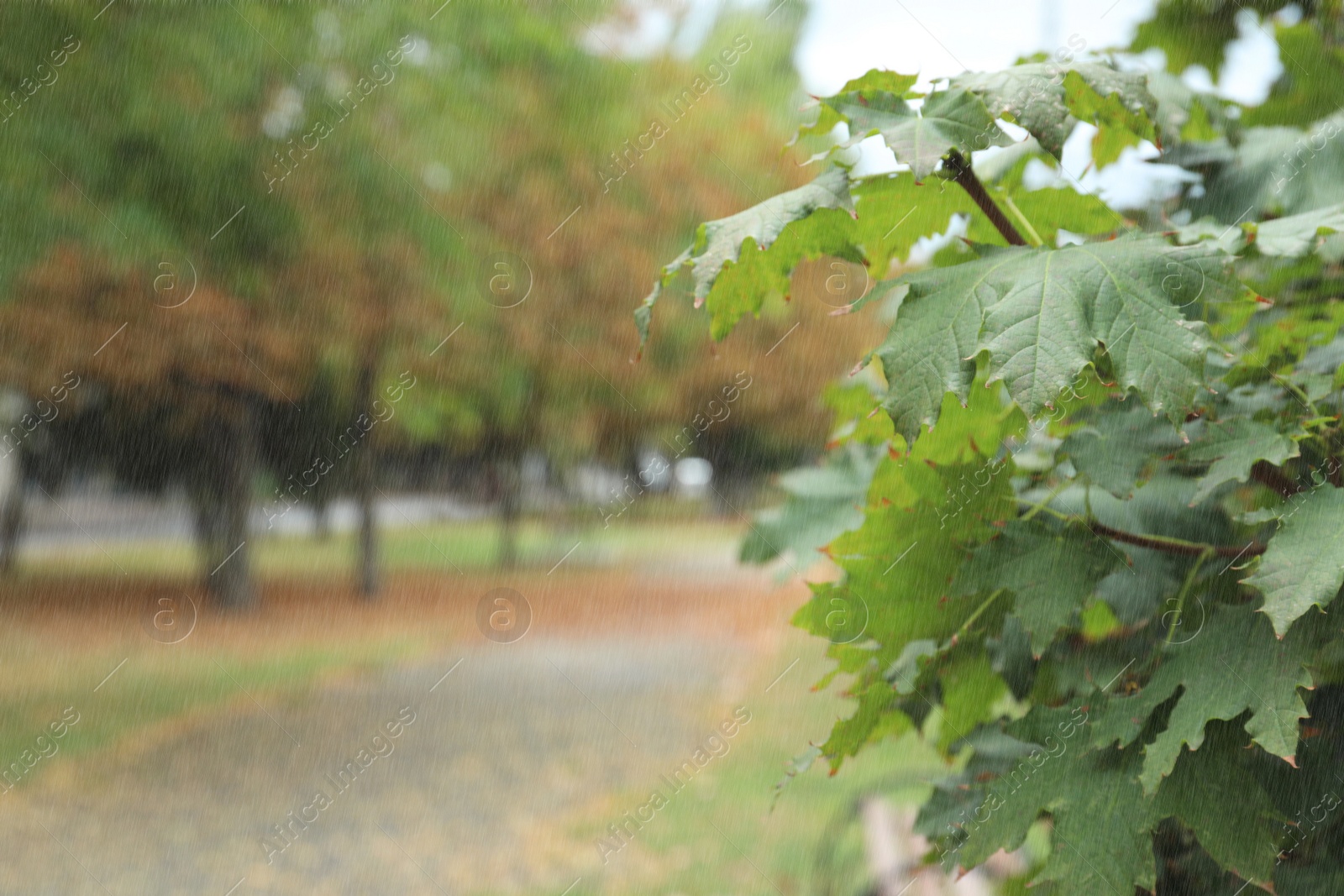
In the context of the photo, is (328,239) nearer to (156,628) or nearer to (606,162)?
(606,162)

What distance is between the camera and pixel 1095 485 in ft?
4.50

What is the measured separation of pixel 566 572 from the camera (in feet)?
83.0

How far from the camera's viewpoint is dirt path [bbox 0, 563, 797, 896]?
6.16 meters

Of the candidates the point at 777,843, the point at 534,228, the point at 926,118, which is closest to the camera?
the point at 926,118

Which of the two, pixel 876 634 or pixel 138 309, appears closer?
pixel 876 634

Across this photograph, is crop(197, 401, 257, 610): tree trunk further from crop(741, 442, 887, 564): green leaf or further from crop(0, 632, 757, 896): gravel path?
crop(741, 442, 887, 564): green leaf

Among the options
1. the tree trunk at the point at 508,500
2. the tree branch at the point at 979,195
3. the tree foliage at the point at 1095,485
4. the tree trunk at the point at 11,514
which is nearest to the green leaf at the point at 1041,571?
the tree foliage at the point at 1095,485

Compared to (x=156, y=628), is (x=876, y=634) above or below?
above

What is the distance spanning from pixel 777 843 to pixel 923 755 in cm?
202

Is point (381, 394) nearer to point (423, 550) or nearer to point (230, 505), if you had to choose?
point (230, 505)

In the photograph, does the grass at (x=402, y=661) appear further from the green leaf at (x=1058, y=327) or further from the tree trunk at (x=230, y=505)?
the green leaf at (x=1058, y=327)

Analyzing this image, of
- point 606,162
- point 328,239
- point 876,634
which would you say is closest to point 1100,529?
point 876,634

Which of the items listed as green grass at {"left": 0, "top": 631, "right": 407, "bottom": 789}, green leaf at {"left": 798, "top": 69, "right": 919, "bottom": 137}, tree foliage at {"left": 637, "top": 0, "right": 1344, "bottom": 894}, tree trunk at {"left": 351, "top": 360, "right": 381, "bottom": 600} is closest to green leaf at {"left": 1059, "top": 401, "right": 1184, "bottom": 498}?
tree foliage at {"left": 637, "top": 0, "right": 1344, "bottom": 894}

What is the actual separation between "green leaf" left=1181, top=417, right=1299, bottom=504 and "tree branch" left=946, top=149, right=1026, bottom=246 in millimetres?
345
